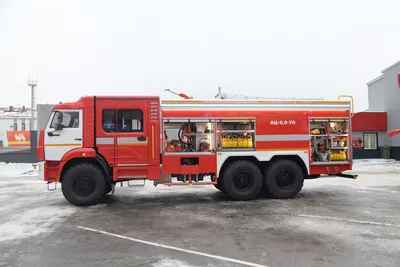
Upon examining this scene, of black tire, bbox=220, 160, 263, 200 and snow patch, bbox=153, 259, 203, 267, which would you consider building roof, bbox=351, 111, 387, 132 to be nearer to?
black tire, bbox=220, 160, 263, 200

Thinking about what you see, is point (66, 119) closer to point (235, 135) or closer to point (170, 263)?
point (235, 135)

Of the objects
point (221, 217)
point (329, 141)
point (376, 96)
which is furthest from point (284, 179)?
point (376, 96)

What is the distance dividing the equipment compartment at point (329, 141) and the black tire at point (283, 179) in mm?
831

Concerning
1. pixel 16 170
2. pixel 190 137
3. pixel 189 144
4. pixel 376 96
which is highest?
pixel 376 96

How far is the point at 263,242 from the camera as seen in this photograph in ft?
18.7

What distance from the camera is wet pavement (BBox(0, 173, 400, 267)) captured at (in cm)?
496

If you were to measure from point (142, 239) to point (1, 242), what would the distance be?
2610 mm

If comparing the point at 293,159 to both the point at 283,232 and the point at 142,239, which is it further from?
the point at 142,239

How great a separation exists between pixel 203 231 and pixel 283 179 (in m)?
4.08

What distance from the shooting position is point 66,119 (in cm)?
893

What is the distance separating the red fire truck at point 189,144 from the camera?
8.81m

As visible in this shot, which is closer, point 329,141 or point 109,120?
point 109,120

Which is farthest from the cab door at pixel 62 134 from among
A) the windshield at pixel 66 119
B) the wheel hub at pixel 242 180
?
the wheel hub at pixel 242 180

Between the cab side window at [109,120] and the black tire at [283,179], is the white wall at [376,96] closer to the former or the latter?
the black tire at [283,179]
